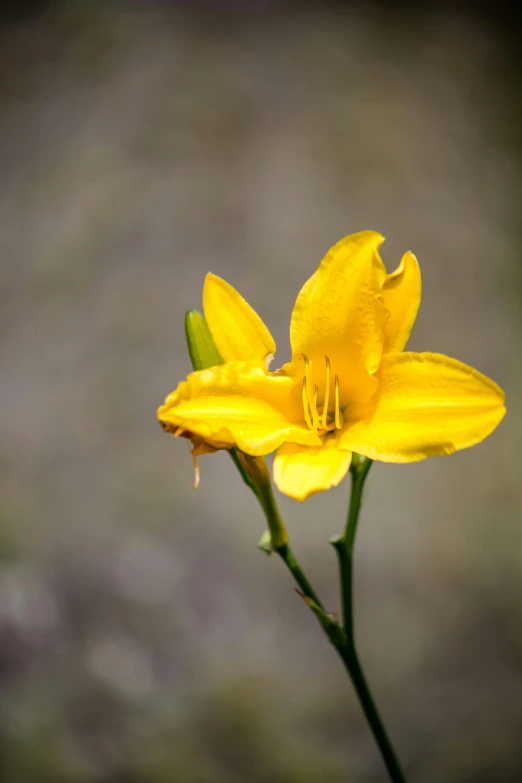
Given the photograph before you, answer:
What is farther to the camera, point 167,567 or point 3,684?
point 167,567

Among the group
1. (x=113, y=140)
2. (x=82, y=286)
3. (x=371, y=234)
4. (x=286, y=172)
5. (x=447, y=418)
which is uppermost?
(x=113, y=140)

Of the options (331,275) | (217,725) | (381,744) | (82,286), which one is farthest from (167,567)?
(331,275)

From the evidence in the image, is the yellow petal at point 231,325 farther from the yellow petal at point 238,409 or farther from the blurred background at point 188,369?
the blurred background at point 188,369

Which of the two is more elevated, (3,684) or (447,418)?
(447,418)

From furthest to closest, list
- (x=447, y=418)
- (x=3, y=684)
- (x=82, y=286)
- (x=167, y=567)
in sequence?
(x=82, y=286) < (x=167, y=567) < (x=3, y=684) < (x=447, y=418)

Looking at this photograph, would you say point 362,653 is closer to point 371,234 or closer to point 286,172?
point 371,234

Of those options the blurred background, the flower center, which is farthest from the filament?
the blurred background

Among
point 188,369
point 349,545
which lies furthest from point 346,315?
point 188,369

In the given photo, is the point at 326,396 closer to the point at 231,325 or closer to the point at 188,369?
the point at 231,325

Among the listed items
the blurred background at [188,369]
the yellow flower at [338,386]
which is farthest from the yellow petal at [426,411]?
the blurred background at [188,369]
